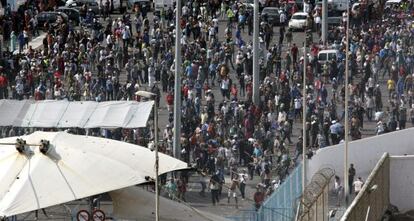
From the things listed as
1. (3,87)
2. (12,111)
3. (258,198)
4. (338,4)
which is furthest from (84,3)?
(258,198)

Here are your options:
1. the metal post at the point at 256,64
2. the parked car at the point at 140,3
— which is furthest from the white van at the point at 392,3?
the metal post at the point at 256,64

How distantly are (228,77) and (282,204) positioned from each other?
22253 millimetres

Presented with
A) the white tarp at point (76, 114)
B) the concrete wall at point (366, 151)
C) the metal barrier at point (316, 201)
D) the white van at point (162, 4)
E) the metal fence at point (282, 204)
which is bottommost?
the concrete wall at point (366, 151)

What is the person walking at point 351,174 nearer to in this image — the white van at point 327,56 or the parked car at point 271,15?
the white van at point 327,56

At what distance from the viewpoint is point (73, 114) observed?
6397cm

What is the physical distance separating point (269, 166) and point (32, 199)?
56.1ft

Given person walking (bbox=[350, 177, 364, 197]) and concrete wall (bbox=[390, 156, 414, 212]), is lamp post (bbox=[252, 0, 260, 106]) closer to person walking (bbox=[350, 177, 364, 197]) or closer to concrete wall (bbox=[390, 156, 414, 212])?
person walking (bbox=[350, 177, 364, 197])

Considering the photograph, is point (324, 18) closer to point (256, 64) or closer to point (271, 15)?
point (271, 15)

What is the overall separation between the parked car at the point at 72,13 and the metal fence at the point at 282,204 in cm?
3071

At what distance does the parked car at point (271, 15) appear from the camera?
3359 inches

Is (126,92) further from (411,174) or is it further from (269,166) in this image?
(411,174)

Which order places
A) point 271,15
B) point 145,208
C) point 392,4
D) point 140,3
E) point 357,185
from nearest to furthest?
point 145,208 < point 357,185 < point 271,15 < point 392,4 < point 140,3

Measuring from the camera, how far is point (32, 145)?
49531 mm

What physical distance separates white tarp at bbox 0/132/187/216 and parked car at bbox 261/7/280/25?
34.9m
